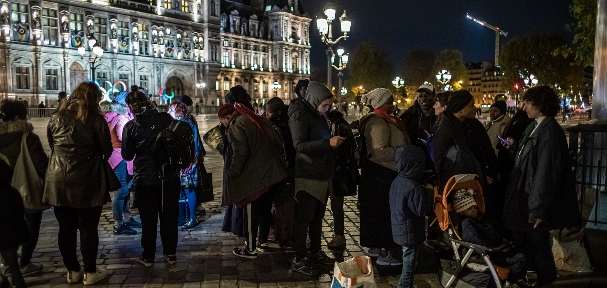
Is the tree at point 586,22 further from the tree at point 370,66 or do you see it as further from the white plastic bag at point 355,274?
the tree at point 370,66

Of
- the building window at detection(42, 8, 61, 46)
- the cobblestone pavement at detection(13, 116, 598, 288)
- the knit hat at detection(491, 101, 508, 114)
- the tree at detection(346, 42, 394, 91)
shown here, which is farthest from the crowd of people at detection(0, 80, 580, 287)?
the tree at detection(346, 42, 394, 91)

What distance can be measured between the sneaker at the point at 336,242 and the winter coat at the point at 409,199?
2.03m

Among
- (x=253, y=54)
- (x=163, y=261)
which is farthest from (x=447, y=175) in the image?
(x=253, y=54)

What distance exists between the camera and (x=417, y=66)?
2835 inches

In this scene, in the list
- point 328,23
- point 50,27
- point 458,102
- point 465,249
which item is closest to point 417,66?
point 50,27

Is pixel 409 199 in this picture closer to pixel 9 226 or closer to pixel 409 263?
pixel 409 263

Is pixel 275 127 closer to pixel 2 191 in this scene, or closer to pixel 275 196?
pixel 275 196

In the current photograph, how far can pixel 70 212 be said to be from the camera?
515 cm

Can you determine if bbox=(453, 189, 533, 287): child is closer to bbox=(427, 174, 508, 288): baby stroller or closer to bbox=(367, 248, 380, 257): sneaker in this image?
bbox=(427, 174, 508, 288): baby stroller

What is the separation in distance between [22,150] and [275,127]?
2.74 meters

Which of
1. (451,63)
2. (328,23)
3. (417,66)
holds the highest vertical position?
(451,63)

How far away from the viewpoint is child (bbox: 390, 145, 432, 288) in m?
4.49

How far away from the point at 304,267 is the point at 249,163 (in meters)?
1.28

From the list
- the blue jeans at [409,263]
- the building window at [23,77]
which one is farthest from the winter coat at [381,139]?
the building window at [23,77]
